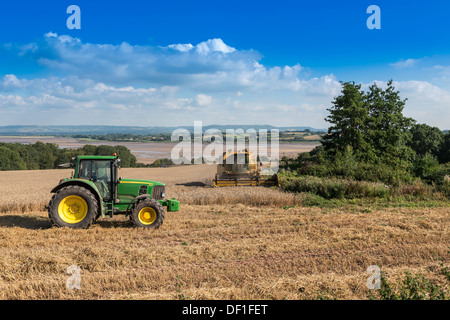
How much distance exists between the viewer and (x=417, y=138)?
43.1m

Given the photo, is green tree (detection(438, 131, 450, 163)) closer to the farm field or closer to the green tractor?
the farm field

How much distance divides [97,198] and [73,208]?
0.74 m

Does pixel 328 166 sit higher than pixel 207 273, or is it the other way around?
pixel 328 166

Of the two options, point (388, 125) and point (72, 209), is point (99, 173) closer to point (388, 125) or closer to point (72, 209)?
point (72, 209)

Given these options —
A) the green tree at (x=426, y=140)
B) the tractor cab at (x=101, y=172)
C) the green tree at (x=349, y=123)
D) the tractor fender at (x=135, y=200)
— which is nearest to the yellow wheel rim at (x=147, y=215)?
the tractor fender at (x=135, y=200)

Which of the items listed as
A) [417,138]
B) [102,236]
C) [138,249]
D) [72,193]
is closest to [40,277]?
[138,249]

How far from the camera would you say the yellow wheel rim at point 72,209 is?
8.80 m

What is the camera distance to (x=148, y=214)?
9133 mm

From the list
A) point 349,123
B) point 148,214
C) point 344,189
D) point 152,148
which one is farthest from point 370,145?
point 152,148

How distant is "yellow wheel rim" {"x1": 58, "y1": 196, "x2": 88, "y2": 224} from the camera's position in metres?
8.80

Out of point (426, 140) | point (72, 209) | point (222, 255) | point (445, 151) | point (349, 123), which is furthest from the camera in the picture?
point (426, 140)

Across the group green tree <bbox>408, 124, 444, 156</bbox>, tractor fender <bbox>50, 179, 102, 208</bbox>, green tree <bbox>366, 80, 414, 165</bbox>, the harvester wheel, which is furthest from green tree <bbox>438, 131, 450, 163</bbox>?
tractor fender <bbox>50, 179, 102, 208</bbox>

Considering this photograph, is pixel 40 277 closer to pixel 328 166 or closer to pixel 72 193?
pixel 72 193
